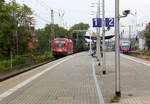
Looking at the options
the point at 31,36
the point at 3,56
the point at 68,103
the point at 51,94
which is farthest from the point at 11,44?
the point at 68,103

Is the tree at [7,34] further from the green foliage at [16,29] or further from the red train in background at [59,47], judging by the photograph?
the red train in background at [59,47]

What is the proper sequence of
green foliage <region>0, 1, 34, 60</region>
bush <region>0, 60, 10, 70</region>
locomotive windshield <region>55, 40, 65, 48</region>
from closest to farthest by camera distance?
bush <region>0, 60, 10, 70</region>, green foliage <region>0, 1, 34, 60</region>, locomotive windshield <region>55, 40, 65, 48</region>

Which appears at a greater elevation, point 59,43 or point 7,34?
point 7,34

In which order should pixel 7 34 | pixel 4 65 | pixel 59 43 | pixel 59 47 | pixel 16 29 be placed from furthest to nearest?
pixel 59 43
pixel 59 47
pixel 16 29
pixel 7 34
pixel 4 65

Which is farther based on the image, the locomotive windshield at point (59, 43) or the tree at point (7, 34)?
the locomotive windshield at point (59, 43)

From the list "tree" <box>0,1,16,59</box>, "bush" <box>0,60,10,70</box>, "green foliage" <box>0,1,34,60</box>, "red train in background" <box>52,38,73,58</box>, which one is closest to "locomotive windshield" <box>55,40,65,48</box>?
"red train in background" <box>52,38,73,58</box>

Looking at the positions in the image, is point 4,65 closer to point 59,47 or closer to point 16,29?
point 16,29

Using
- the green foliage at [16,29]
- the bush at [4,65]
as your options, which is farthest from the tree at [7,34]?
the bush at [4,65]

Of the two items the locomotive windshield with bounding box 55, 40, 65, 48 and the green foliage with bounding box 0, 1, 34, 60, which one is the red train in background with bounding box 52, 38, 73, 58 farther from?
the green foliage with bounding box 0, 1, 34, 60

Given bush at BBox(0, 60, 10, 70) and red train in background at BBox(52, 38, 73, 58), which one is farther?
red train in background at BBox(52, 38, 73, 58)

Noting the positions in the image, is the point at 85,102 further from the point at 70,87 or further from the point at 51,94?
the point at 70,87

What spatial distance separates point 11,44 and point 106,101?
22425 mm

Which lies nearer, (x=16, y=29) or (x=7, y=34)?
(x=7, y=34)

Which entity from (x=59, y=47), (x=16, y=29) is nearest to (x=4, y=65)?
(x=16, y=29)
